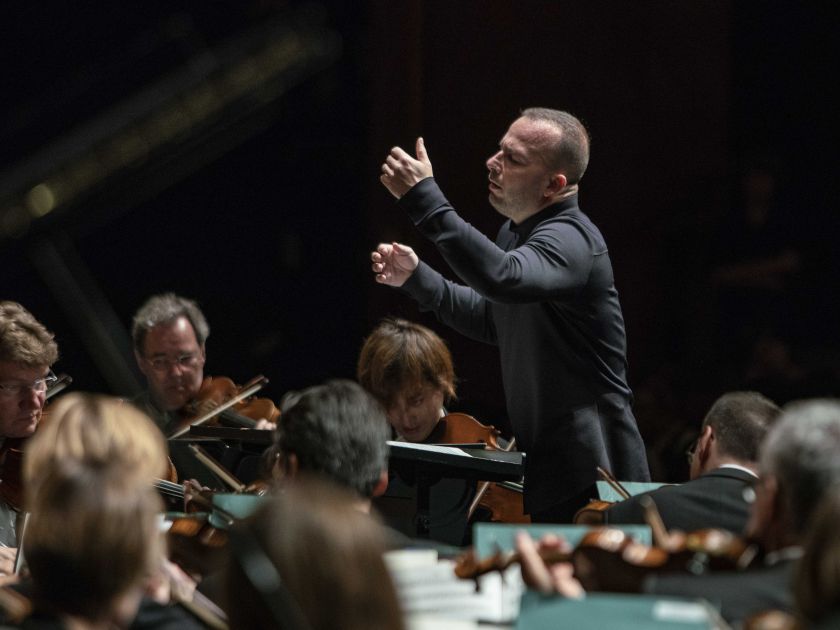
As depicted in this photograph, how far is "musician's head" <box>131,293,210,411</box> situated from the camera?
13.4 ft

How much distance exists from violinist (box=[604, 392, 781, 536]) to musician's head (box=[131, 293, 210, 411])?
1722 millimetres

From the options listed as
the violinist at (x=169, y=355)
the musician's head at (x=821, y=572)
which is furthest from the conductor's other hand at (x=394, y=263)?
the musician's head at (x=821, y=572)

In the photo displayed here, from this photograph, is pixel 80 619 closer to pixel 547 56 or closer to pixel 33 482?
pixel 33 482

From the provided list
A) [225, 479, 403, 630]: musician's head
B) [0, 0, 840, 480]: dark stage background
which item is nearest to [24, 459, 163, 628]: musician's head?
[225, 479, 403, 630]: musician's head

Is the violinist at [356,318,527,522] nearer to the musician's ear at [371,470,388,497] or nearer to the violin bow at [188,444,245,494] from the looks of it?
the violin bow at [188,444,245,494]

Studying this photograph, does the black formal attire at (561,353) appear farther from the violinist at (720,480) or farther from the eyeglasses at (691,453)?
the violinist at (720,480)

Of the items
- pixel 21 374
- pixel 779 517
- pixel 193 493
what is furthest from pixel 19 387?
pixel 779 517

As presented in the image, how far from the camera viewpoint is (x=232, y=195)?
4953mm

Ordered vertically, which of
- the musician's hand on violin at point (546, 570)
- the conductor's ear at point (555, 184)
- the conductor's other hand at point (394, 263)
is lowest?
the musician's hand on violin at point (546, 570)

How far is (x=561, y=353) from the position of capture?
318cm

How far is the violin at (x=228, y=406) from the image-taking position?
3.86m

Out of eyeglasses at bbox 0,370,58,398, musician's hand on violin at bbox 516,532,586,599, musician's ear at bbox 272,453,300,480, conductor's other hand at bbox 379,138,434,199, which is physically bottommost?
musician's hand on violin at bbox 516,532,586,599

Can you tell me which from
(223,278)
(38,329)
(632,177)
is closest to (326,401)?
(38,329)

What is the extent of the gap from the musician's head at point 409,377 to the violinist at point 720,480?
2.94 ft
